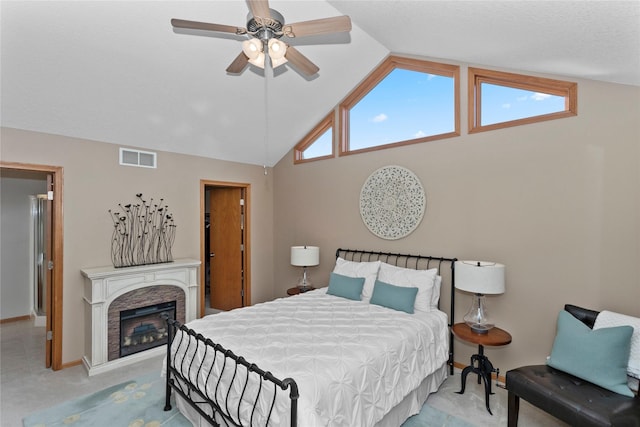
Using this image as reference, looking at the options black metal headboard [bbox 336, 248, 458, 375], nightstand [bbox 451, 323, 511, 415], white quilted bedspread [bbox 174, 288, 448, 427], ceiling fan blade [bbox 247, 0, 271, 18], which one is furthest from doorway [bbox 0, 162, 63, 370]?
nightstand [bbox 451, 323, 511, 415]

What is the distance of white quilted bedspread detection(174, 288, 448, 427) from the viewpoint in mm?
1798

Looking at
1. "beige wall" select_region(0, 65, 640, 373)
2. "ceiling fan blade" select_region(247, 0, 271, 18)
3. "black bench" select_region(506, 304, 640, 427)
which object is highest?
"ceiling fan blade" select_region(247, 0, 271, 18)

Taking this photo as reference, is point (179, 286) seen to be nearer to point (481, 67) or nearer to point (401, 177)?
point (401, 177)

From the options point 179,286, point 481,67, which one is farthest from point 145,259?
point 481,67

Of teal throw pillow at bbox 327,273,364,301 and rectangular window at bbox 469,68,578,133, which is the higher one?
rectangular window at bbox 469,68,578,133

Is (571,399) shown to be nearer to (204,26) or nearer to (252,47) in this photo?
(252,47)

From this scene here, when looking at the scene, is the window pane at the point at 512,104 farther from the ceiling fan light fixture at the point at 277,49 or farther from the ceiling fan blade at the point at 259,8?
the ceiling fan blade at the point at 259,8

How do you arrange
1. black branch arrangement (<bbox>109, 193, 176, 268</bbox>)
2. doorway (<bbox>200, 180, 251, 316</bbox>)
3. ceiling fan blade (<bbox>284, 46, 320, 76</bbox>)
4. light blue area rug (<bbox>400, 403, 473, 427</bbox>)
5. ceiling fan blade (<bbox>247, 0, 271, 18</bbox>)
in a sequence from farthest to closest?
doorway (<bbox>200, 180, 251, 316</bbox>)
black branch arrangement (<bbox>109, 193, 176, 268</bbox>)
light blue area rug (<bbox>400, 403, 473, 427</bbox>)
ceiling fan blade (<bbox>284, 46, 320, 76</bbox>)
ceiling fan blade (<bbox>247, 0, 271, 18</bbox>)

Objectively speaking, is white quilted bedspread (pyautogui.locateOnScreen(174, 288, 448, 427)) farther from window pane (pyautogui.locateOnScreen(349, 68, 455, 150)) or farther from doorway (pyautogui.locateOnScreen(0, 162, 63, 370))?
window pane (pyautogui.locateOnScreen(349, 68, 455, 150))

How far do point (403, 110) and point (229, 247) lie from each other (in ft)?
12.1

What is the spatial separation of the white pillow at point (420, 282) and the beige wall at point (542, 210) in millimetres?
369

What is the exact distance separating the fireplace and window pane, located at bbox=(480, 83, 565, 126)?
177 inches

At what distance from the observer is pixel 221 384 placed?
6.75ft

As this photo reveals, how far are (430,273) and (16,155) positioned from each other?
Result: 4.56m
